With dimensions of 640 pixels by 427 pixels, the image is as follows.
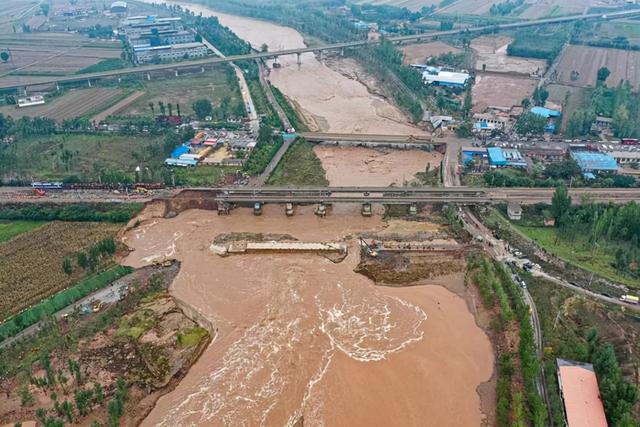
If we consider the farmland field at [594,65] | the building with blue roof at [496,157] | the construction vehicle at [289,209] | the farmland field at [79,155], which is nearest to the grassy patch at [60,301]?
the construction vehicle at [289,209]

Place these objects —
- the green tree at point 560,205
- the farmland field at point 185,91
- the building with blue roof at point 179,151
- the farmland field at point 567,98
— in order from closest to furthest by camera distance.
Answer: the green tree at point 560,205, the building with blue roof at point 179,151, the farmland field at point 567,98, the farmland field at point 185,91

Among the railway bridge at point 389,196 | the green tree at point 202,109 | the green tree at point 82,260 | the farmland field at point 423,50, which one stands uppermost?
the farmland field at point 423,50

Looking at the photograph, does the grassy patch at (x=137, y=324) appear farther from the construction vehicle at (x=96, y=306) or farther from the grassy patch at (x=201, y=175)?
the grassy patch at (x=201, y=175)

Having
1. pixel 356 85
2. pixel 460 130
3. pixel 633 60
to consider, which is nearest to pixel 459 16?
pixel 633 60

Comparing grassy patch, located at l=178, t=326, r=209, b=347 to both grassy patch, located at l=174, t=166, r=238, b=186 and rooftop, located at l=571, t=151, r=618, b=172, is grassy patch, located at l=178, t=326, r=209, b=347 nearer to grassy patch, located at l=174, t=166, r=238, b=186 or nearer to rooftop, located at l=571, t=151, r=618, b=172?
grassy patch, located at l=174, t=166, r=238, b=186

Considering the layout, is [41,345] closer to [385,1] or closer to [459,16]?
[459,16]

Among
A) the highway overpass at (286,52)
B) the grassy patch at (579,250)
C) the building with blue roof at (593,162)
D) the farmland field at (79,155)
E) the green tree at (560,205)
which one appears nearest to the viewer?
the grassy patch at (579,250)
